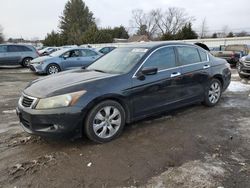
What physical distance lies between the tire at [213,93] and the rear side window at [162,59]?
4.45ft

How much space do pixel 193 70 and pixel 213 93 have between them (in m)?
1.08

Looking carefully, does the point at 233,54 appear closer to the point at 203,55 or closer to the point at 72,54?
the point at 72,54

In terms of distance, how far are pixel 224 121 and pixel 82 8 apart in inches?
2633

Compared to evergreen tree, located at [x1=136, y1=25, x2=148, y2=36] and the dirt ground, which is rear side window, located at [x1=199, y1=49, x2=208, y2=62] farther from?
evergreen tree, located at [x1=136, y1=25, x2=148, y2=36]

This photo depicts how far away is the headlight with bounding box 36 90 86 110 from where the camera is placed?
12.3 ft

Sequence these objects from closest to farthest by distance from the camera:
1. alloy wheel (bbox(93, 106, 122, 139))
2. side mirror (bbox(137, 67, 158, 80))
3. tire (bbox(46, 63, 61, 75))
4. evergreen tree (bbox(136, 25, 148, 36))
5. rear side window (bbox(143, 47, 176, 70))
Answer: alloy wheel (bbox(93, 106, 122, 139))
side mirror (bbox(137, 67, 158, 80))
rear side window (bbox(143, 47, 176, 70))
tire (bbox(46, 63, 61, 75))
evergreen tree (bbox(136, 25, 148, 36))

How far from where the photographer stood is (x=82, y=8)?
219 feet

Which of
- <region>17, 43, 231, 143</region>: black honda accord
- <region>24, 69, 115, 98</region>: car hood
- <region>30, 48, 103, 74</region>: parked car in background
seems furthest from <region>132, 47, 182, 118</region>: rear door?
<region>30, 48, 103, 74</region>: parked car in background

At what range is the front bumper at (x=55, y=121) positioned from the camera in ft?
12.2

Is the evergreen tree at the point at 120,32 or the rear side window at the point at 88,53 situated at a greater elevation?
the evergreen tree at the point at 120,32

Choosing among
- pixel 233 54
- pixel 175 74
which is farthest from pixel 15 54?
pixel 175 74

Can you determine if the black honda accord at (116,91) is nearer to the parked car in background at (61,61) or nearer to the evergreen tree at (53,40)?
the parked car in background at (61,61)

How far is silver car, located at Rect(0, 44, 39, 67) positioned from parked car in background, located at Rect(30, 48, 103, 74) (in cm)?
397

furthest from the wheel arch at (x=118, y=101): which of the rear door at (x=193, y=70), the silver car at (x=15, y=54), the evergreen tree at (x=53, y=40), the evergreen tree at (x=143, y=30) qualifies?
the evergreen tree at (x=143, y=30)
